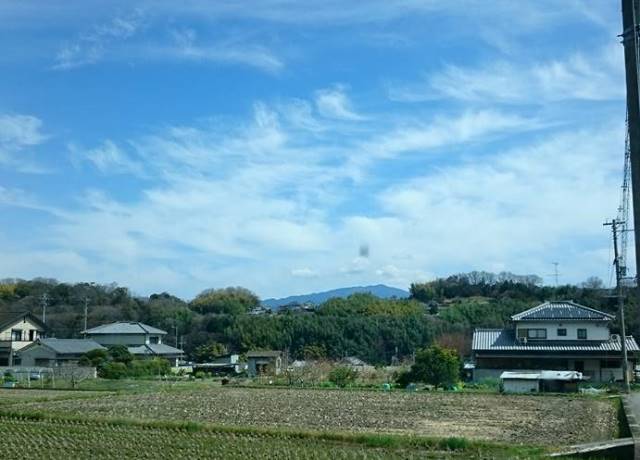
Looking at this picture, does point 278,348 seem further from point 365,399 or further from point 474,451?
point 474,451

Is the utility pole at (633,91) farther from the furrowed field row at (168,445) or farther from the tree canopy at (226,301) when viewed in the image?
the tree canopy at (226,301)

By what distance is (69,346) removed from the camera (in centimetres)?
4622

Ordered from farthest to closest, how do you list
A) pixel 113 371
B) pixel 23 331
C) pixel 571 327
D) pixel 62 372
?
pixel 23 331, pixel 113 371, pixel 571 327, pixel 62 372

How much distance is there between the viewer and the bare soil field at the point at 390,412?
53.3ft

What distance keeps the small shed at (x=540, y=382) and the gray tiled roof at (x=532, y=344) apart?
186 inches

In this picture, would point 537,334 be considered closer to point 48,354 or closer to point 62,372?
point 62,372

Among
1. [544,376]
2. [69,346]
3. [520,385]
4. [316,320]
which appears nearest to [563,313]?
[544,376]

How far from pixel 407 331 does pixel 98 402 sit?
126ft

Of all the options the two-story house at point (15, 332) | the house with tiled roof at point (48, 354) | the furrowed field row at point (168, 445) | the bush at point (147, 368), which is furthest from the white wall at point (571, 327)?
the two-story house at point (15, 332)

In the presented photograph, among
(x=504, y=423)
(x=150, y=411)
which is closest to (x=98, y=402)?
(x=150, y=411)

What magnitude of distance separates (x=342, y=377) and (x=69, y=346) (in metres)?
20.2

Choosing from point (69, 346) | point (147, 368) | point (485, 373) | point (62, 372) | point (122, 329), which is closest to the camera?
point (62, 372)

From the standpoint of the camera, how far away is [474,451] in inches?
503

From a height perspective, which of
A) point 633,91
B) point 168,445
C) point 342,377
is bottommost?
point 168,445
